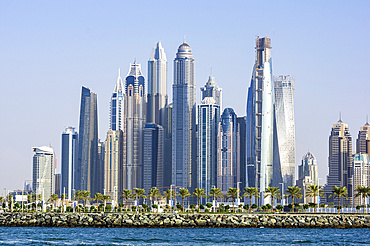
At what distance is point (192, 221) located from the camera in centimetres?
11238

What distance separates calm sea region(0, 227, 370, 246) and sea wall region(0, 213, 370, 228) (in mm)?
6069

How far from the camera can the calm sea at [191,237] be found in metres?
81.6

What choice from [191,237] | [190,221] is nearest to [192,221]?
[190,221]

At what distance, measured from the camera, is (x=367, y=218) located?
368ft

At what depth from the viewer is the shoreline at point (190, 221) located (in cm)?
11125

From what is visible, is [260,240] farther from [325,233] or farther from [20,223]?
[20,223]

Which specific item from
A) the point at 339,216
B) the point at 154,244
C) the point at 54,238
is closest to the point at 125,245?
the point at 154,244

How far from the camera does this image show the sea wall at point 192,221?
365ft

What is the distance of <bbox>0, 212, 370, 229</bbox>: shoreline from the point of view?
111 m

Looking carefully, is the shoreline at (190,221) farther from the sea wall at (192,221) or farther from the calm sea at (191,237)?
the calm sea at (191,237)

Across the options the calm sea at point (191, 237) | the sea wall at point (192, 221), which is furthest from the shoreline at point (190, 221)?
the calm sea at point (191, 237)

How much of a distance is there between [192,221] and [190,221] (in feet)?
1.23

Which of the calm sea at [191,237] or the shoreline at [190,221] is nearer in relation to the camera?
the calm sea at [191,237]

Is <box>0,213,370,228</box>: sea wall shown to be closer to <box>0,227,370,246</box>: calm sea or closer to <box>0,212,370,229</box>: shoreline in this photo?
<box>0,212,370,229</box>: shoreline
